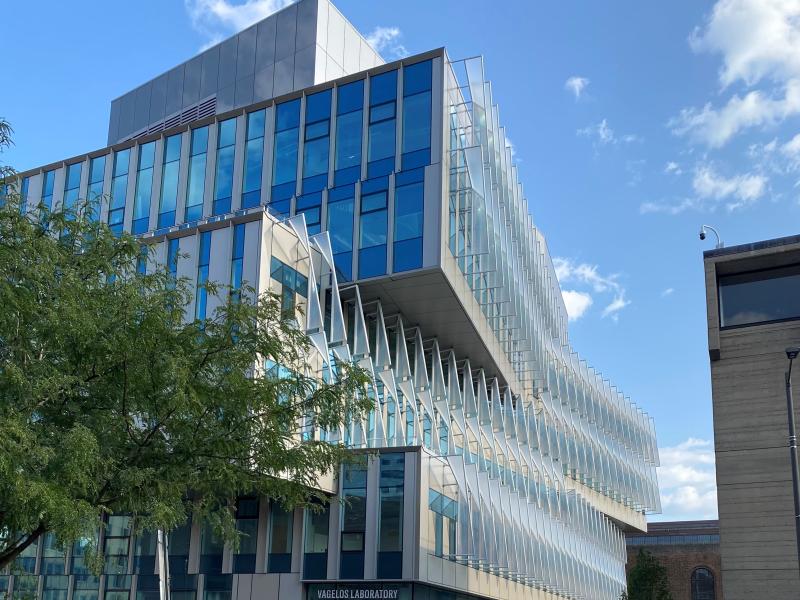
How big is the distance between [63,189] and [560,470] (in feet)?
101

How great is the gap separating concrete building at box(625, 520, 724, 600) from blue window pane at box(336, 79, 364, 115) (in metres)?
47.4

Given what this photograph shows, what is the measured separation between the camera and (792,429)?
23062 mm

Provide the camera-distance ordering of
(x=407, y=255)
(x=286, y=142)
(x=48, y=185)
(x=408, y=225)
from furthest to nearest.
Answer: (x=48, y=185), (x=286, y=142), (x=408, y=225), (x=407, y=255)

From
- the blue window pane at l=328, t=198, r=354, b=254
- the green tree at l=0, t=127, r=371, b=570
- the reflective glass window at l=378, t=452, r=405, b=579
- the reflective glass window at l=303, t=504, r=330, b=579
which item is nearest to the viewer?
the green tree at l=0, t=127, r=371, b=570

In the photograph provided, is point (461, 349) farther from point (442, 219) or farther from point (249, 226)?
point (249, 226)

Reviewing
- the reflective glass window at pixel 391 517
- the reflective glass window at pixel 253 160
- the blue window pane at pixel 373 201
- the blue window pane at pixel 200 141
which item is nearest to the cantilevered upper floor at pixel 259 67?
the reflective glass window at pixel 253 160

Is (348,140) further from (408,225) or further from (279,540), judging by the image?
(279,540)

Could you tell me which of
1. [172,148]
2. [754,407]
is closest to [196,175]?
[172,148]

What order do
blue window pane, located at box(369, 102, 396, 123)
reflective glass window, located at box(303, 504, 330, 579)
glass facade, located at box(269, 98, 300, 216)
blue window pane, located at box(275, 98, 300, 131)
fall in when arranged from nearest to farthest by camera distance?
1. reflective glass window, located at box(303, 504, 330, 579)
2. blue window pane, located at box(369, 102, 396, 123)
3. glass facade, located at box(269, 98, 300, 216)
4. blue window pane, located at box(275, 98, 300, 131)

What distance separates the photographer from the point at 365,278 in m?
39.9

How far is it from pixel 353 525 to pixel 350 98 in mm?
17722

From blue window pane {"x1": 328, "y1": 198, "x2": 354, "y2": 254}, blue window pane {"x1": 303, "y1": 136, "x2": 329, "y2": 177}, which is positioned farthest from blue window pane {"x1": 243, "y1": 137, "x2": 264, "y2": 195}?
blue window pane {"x1": 328, "y1": 198, "x2": 354, "y2": 254}

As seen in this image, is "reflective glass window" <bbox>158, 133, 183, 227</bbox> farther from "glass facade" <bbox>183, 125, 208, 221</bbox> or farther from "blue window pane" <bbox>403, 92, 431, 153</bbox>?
"blue window pane" <bbox>403, 92, 431, 153</bbox>

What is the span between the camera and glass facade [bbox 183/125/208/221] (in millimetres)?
44719
